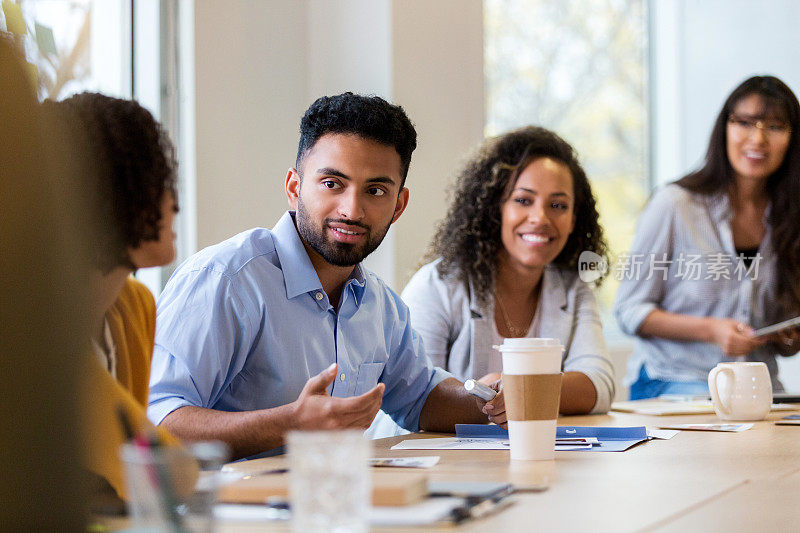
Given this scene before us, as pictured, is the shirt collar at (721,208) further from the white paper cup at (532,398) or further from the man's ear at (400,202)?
the white paper cup at (532,398)

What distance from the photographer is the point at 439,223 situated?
2.60 m

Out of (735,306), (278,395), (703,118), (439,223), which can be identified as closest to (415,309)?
(439,223)

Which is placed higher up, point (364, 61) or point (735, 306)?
point (364, 61)

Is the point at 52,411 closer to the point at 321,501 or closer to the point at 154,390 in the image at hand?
the point at 321,501

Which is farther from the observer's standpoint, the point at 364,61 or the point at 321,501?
the point at 364,61

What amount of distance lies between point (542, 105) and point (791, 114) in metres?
1.70

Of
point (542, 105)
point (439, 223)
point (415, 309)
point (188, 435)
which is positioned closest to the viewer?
point (188, 435)

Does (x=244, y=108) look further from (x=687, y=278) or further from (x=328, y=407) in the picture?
(x=328, y=407)

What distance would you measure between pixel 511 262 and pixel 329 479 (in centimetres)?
178

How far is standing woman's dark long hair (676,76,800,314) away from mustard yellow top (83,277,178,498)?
7.50ft

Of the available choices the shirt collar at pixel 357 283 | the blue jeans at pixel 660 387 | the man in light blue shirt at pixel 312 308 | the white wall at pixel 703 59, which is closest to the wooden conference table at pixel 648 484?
the man in light blue shirt at pixel 312 308

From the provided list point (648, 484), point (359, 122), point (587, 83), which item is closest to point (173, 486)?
point (648, 484)

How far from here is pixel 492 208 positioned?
8.13 feet

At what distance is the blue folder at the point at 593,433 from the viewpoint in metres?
1.40
